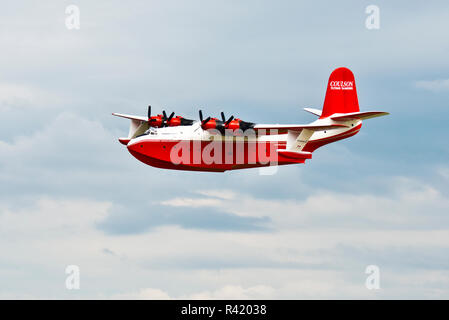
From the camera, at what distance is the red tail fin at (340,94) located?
47375 mm

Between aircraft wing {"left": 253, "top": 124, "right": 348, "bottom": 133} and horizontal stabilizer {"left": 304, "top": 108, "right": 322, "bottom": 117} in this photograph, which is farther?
horizontal stabilizer {"left": 304, "top": 108, "right": 322, "bottom": 117}

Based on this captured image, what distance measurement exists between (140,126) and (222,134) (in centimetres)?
875

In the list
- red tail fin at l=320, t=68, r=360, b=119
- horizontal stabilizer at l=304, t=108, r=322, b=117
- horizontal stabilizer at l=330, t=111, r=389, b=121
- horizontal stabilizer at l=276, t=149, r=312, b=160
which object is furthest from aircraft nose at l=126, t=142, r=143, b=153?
horizontal stabilizer at l=304, t=108, r=322, b=117

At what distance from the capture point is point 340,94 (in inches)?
1879

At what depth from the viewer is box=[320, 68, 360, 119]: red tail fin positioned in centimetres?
4738

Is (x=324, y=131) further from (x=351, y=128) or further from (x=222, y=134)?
(x=222, y=134)

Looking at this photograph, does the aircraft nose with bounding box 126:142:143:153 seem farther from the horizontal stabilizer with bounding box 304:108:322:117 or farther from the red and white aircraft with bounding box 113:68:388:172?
the horizontal stabilizer with bounding box 304:108:322:117

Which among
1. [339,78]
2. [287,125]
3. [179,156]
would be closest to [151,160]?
[179,156]

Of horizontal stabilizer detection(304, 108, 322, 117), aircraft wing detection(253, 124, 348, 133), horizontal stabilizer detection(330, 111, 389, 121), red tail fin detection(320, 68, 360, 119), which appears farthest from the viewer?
horizontal stabilizer detection(304, 108, 322, 117)

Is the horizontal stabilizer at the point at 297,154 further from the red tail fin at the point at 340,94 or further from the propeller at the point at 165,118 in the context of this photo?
the propeller at the point at 165,118

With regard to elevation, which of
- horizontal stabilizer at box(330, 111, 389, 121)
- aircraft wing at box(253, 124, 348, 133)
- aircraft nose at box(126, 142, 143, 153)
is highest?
horizontal stabilizer at box(330, 111, 389, 121)

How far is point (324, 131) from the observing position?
152 feet

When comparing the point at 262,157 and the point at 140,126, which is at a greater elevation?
the point at 140,126

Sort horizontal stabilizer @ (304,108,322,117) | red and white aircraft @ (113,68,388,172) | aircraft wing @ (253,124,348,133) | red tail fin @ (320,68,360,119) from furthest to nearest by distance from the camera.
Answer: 1. horizontal stabilizer @ (304,108,322,117)
2. red tail fin @ (320,68,360,119)
3. red and white aircraft @ (113,68,388,172)
4. aircraft wing @ (253,124,348,133)
